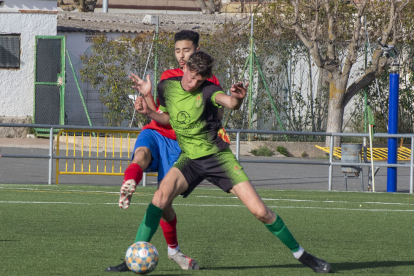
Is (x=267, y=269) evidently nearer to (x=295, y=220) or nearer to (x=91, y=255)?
(x=91, y=255)

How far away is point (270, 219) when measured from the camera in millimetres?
4914

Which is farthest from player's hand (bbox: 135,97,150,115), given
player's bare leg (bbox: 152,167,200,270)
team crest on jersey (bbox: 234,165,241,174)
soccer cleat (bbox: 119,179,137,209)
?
team crest on jersey (bbox: 234,165,241,174)

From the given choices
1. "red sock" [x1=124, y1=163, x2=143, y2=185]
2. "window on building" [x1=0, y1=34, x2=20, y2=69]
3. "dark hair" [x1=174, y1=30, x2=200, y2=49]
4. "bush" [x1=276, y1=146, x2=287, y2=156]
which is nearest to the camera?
"red sock" [x1=124, y1=163, x2=143, y2=185]

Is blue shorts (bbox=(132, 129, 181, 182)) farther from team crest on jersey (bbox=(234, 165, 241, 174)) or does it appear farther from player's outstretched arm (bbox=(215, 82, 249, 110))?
Answer: player's outstretched arm (bbox=(215, 82, 249, 110))

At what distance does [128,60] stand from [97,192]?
11.6 meters

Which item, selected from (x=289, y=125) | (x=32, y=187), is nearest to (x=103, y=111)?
(x=289, y=125)

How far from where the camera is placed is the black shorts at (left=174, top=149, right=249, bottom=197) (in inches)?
196

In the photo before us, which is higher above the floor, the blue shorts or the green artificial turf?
the blue shorts

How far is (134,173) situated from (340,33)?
17535 mm

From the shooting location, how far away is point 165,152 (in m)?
5.71

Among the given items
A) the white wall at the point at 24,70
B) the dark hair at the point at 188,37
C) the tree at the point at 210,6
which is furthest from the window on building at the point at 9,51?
the dark hair at the point at 188,37

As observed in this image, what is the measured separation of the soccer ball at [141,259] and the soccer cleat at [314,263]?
1.12 m

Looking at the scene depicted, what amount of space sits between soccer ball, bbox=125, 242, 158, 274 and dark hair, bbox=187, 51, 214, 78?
133cm

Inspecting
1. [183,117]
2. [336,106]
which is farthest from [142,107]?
[336,106]
